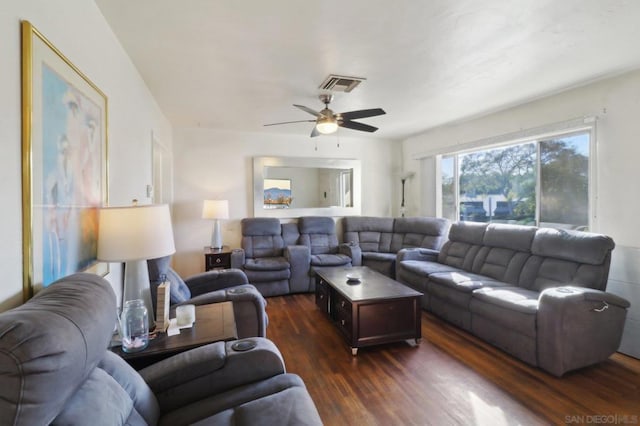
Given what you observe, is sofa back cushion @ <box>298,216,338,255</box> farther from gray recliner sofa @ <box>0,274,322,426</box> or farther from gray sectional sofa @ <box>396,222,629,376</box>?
gray recliner sofa @ <box>0,274,322,426</box>

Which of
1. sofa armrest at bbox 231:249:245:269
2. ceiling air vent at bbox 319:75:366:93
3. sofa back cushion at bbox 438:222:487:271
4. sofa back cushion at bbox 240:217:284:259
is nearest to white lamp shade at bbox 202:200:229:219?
sofa back cushion at bbox 240:217:284:259

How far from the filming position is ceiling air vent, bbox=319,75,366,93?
2.87 m

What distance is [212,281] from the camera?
3.01 m

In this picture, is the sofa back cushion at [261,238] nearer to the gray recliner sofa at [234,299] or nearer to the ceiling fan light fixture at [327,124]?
the gray recliner sofa at [234,299]

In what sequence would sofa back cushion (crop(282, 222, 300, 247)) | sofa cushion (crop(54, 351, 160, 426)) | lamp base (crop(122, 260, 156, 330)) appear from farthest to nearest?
sofa back cushion (crop(282, 222, 300, 247)) < lamp base (crop(122, 260, 156, 330)) < sofa cushion (crop(54, 351, 160, 426))

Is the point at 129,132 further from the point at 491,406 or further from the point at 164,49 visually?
the point at 491,406

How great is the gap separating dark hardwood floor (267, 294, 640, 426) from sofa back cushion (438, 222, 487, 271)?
1.10m

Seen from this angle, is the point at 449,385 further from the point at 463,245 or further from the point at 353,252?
the point at 353,252

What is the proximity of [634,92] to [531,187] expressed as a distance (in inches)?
51.4

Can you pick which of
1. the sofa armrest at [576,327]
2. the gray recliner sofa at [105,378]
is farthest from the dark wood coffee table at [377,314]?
the gray recliner sofa at [105,378]

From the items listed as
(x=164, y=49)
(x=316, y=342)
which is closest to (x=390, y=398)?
(x=316, y=342)

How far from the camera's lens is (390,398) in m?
2.13

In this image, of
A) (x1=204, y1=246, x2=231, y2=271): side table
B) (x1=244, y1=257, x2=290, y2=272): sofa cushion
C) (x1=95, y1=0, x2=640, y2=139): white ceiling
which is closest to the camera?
(x1=95, y1=0, x2=640, y2=139): white ceiling

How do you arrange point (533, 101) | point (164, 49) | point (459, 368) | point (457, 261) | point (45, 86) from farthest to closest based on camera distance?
1. point (457, 261)
2. point (533, 101)
3. point (459, 368)
4. point (164, 49)
5. point (45, 86)
